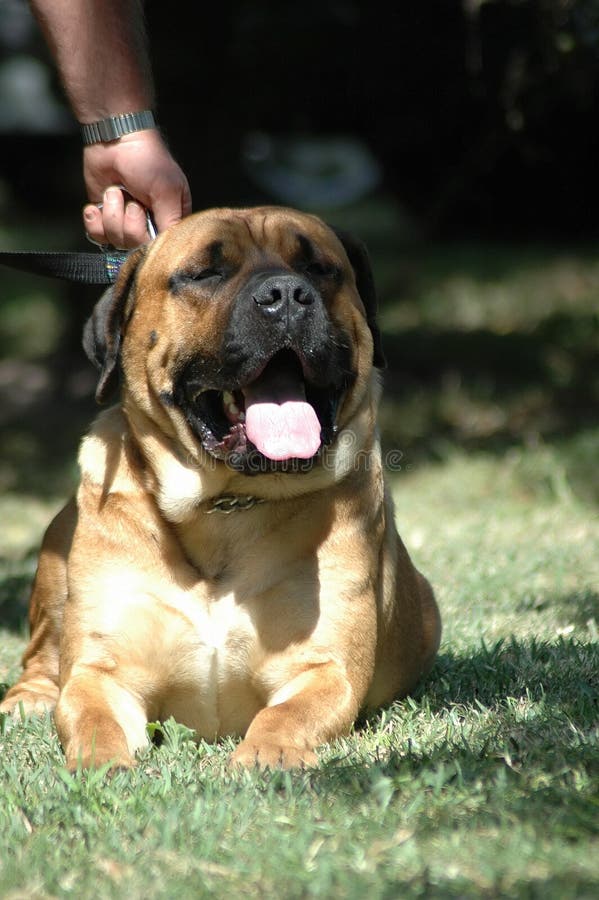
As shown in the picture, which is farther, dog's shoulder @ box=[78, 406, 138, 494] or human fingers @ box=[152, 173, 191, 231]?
human fingers @ box=[152, 173, 191, 231]

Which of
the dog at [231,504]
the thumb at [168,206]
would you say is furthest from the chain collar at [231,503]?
the thumb at [168,206]

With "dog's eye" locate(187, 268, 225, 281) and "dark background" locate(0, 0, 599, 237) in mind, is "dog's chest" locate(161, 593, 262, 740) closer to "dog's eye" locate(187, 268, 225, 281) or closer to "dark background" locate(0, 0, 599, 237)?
"dog's eye" locate(187, 268, 225, 281)

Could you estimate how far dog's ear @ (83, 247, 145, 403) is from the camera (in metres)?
4.19

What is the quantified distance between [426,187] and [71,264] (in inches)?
492

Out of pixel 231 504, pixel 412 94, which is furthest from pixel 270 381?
pixel 412 94

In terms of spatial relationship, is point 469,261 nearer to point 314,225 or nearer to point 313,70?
point 313,70

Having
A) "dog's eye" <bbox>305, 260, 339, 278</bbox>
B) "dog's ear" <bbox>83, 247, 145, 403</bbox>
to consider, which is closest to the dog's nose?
"dog's eye" <bbox>305, 260, 339, 278</bbox>

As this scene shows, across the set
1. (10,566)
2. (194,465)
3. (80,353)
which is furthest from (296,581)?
(80,353)

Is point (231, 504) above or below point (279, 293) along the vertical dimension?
below

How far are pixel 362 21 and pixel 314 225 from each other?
7.70 m

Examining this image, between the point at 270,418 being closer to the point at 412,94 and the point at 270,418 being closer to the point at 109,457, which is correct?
the point at 109,457

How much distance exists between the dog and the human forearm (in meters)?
0.58

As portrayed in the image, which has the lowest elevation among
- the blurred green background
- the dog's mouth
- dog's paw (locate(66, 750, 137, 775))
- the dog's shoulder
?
the blurred green background

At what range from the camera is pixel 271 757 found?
3.45 meters
